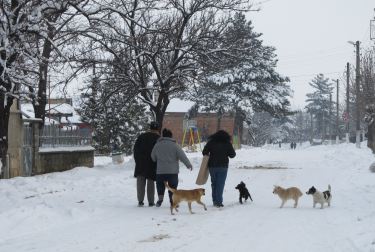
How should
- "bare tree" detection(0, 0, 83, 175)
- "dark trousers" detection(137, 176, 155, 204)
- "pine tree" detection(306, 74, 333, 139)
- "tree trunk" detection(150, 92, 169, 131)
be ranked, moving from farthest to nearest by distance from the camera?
"pine tree" detection(306, 74, 333, 139)
"tree trunk" detection(150, 92, 169, 131)
"dark trousers" detection(137, 176, 155, 204)
"bare tree" detection(0, 0, 83, 175)

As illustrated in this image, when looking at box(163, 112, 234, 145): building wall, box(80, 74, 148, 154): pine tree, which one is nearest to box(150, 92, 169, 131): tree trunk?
box(80, 74, 148, 154): pine tree

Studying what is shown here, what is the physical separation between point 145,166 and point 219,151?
1780 mm

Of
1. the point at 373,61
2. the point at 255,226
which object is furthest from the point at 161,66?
the point at 373,61

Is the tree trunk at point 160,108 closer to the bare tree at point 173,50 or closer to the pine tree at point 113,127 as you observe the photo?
the bare tree at point 173,50

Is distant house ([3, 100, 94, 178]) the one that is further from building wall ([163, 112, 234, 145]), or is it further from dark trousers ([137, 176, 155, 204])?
building wall ([163, 112, 234, 145])

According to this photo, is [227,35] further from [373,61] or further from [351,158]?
[373,61]

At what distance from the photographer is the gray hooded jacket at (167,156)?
12727mm

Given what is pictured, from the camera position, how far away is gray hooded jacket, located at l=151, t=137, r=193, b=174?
12727mm

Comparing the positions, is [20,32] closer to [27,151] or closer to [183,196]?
[183,196]

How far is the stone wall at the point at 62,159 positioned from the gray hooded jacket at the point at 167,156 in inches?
346

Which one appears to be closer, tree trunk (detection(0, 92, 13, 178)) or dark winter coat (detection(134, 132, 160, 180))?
dark winter coat (detection(134, 132, 160, 180))

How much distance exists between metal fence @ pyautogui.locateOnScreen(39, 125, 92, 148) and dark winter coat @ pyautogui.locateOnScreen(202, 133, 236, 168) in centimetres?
968

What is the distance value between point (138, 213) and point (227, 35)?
13.5 metres

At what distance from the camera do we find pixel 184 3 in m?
23.1
